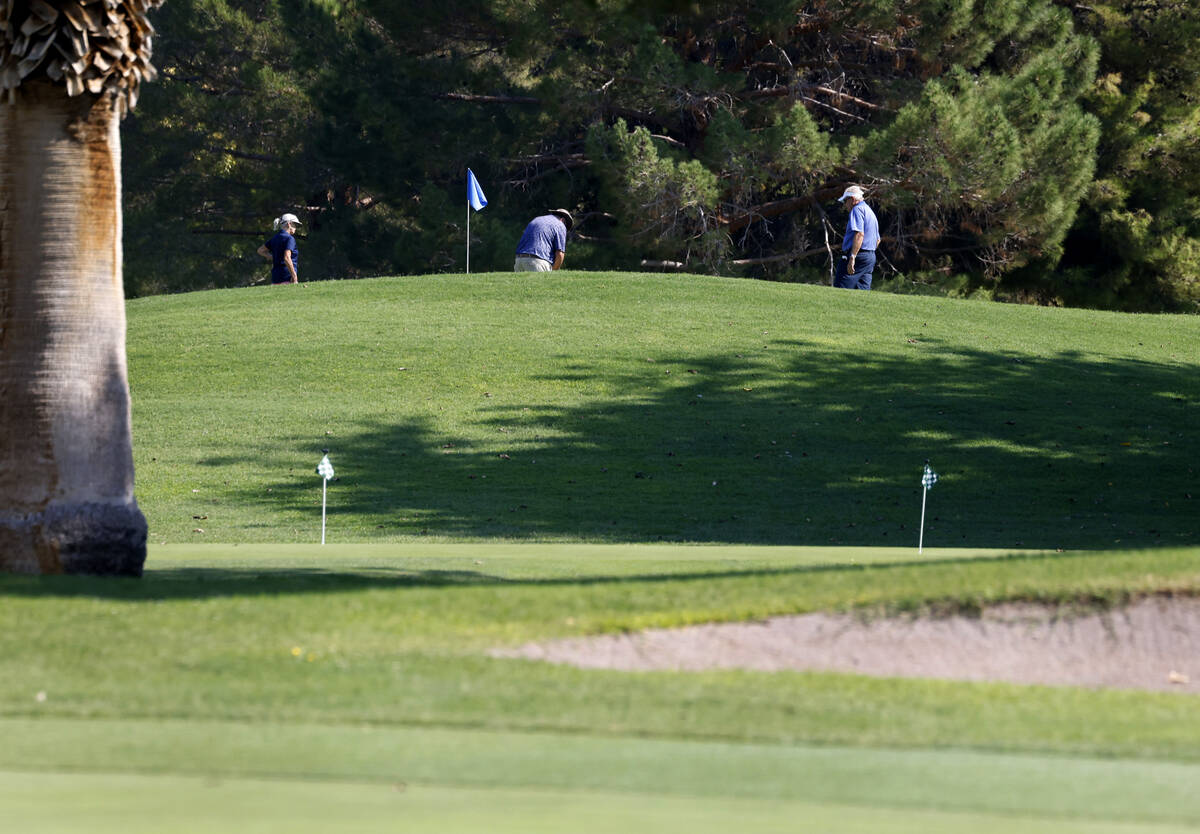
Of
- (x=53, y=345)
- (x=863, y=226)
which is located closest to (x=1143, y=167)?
(x=863, y=226)

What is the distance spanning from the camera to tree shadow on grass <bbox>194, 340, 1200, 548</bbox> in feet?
47.4

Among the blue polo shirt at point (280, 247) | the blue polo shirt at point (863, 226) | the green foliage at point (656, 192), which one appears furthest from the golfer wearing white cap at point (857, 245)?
the blue polo shirt at point (280, 247)

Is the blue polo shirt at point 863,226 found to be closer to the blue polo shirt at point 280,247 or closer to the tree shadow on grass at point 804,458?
the tree shadow on grass at point 804,458

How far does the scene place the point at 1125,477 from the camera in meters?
16.5

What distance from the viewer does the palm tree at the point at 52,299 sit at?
26.9 feet

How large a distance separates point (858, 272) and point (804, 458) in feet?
28.1

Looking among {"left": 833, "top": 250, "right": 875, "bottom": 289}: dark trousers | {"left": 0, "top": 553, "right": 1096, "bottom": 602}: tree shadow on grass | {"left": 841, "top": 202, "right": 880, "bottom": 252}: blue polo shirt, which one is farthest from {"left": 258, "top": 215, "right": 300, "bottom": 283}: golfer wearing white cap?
{"left": 0, "top": 553, "right": 1096, "bottom": 602}: tree shadow on grass

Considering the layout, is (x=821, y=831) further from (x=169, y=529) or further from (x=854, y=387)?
(x=854, y=387)

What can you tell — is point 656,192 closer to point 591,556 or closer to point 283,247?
point 283,247

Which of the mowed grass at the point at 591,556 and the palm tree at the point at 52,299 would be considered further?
the palm tree at the point at 52,299

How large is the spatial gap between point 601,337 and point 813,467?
5622 millimetres

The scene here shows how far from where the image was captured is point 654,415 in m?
18.2

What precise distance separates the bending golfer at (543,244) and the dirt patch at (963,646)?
16765 millimetres

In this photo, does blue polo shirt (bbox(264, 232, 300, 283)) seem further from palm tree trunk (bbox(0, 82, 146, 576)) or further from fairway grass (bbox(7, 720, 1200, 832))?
fairway grass (bbox(7, 720, 1200, 832))
